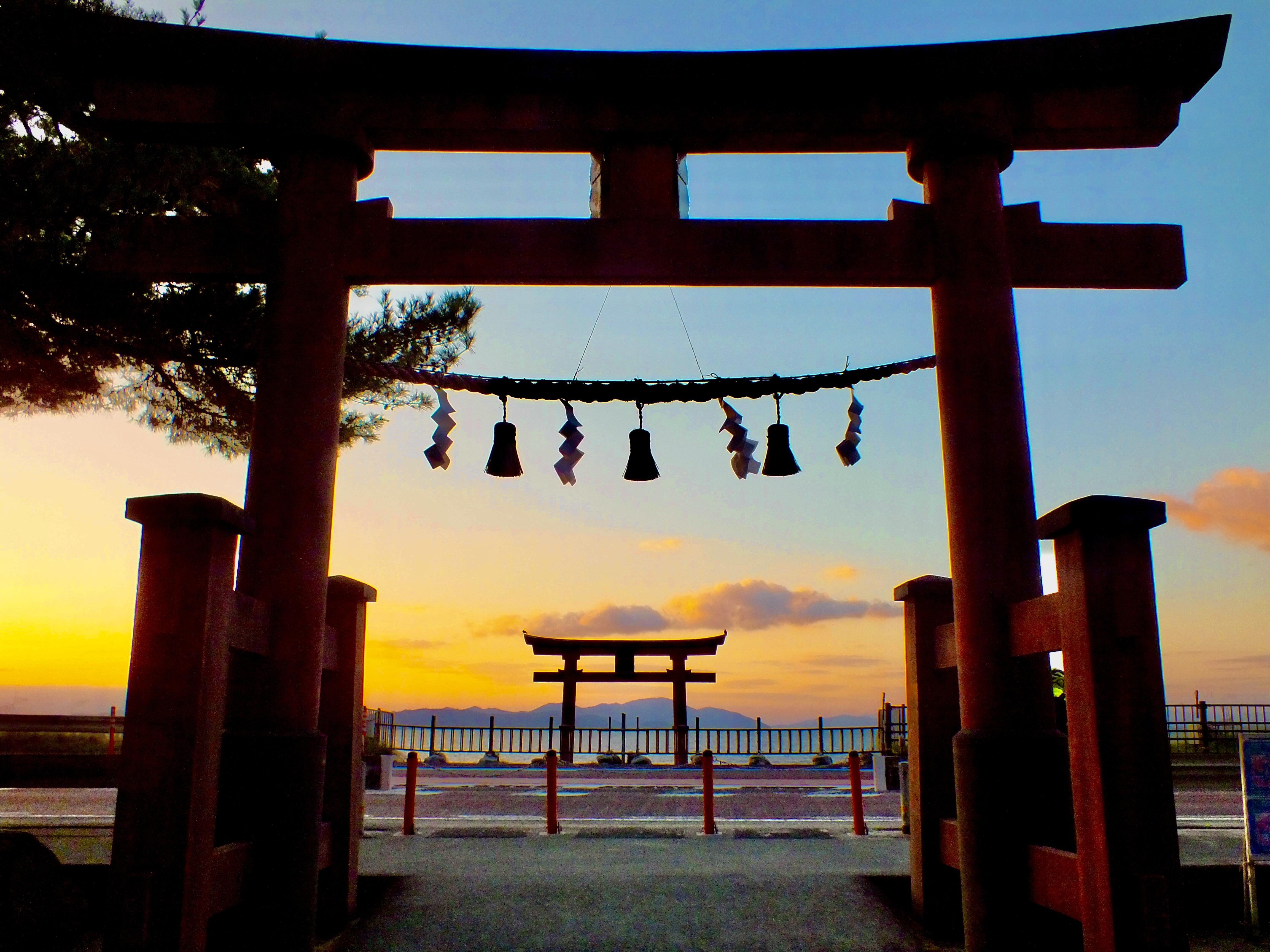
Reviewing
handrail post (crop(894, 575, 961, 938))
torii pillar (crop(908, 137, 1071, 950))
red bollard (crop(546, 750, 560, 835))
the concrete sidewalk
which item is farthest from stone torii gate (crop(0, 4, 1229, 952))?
red bollard (crop(546, 750, 560, 835))

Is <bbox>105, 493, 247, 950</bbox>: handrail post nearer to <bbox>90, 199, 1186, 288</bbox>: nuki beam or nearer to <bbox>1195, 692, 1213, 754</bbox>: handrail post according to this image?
<bbox>90, 199, 1186, 288</bbox>: nuki beam

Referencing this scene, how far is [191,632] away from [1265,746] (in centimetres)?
680

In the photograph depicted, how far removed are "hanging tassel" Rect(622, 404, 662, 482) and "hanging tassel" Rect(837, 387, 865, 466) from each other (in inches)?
61.7

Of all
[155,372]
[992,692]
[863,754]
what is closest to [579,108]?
[992,692]

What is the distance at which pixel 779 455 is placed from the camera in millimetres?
6664

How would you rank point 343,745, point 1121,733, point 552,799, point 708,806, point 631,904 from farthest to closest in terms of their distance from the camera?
point 552,799 < point 708,806 < point 343,745 < point 631,904 < point 1121,733

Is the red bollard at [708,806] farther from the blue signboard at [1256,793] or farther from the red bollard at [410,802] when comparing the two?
the blue signboard at [1256,793]

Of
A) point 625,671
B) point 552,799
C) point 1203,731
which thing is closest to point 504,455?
point 552,799

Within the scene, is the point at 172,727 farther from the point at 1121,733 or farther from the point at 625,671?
the point at 625,671

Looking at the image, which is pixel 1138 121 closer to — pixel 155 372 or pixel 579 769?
pixel 155 372

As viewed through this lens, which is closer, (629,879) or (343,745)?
(343,745)

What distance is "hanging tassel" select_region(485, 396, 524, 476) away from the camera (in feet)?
21.4

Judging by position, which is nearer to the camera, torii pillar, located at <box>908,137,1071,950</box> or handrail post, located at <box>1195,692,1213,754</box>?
torii pillar, located at <box>908,137,1071,950</box>

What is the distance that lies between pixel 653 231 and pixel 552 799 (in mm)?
6577
